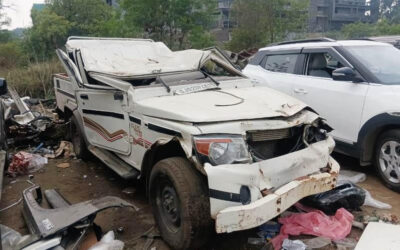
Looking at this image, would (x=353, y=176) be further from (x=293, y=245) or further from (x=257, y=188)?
(x=257, y=188)

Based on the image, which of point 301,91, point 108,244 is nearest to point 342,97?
point 301,91

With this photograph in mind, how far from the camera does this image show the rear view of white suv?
15.0 feet

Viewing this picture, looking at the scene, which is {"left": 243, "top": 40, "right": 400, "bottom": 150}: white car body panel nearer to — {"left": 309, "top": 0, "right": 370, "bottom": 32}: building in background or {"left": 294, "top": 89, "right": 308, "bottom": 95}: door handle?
{"left": 294, "top": 89, "right": 308, "bottom": 95}: door handle

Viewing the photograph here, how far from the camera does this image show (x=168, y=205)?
3.47 meters

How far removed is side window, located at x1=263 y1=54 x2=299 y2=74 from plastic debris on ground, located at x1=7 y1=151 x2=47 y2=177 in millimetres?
4173

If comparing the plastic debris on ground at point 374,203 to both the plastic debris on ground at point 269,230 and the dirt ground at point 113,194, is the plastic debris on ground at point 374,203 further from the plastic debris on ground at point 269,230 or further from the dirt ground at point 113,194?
the plastic debris on ground at point 269,230

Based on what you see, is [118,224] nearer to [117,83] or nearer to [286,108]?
[117,83]

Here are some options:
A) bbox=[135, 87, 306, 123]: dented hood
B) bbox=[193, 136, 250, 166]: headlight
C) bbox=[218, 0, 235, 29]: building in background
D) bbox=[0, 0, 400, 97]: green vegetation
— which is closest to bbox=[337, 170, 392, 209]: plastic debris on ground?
bbox=[135, 87, 306, 123]: dented hood

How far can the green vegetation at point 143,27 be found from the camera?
543 inches

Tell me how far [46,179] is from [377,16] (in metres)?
78.8

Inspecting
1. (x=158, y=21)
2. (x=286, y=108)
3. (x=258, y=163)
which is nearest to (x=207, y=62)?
(x=286, y=108)

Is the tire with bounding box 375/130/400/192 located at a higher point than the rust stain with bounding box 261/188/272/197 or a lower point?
lower

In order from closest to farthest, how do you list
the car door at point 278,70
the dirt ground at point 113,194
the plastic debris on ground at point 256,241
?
the plastic debris on ground at point 256,241 < the dirt ground at point 113,194 < the car door at point 278,70

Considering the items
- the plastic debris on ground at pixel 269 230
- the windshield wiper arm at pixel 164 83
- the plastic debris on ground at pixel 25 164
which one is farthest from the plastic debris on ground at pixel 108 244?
the plastic debris on ground at pixel 25 164
